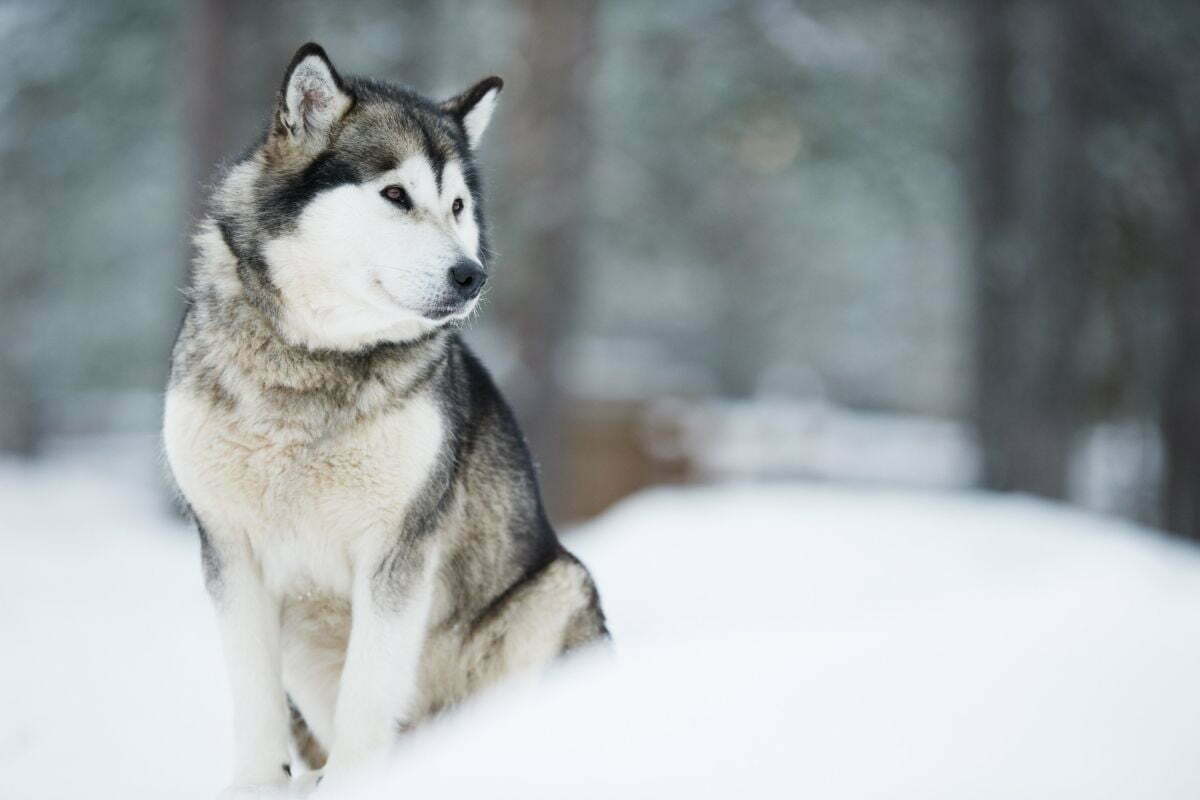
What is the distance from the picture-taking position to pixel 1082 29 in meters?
9.02

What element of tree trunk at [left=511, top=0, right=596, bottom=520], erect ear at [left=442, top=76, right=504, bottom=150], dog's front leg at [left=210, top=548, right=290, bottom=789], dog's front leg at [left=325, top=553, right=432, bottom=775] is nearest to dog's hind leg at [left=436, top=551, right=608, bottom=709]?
dog's front leg at [left=325, top=553, right=432, bottom=775]

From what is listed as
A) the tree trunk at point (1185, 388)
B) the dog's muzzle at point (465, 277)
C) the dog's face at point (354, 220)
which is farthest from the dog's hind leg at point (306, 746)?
the tree trunk at point (1185, 388)

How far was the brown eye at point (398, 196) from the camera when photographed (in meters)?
2.98

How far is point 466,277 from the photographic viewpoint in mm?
2898

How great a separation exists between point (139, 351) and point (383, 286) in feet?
41.5

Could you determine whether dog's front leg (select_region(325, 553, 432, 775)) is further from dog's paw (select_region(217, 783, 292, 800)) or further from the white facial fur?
the white facial fur

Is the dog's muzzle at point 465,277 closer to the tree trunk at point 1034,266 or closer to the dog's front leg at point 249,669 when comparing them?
the dog's front leg at point 249,669

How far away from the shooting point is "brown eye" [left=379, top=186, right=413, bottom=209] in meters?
2.98

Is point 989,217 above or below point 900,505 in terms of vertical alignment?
above

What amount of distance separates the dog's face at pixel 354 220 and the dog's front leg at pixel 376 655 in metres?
0.65

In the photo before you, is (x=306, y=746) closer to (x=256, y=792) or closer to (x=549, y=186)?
(x=256, y=792)

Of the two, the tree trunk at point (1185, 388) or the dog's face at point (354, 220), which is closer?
the dog's face at point (354, 220)

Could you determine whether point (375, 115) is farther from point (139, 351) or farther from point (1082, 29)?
point (139, 351)

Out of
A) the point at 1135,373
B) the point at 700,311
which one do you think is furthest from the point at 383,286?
the point at 700,311
